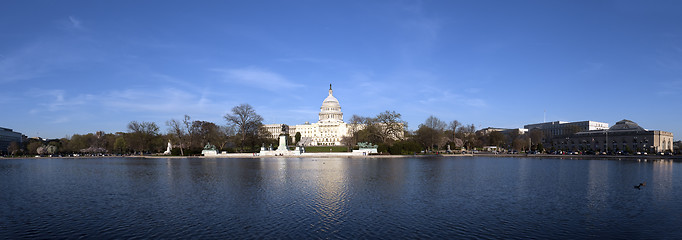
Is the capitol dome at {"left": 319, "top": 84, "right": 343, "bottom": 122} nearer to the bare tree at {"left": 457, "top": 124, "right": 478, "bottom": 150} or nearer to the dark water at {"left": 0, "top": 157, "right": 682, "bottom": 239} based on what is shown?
the bare tree at {"left": 457, "top": 124, "right": 478, "bottom": 150}

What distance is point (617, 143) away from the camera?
106 m

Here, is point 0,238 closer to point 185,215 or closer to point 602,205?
point 185,215

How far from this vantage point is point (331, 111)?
6791 inches

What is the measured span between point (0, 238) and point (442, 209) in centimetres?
1528

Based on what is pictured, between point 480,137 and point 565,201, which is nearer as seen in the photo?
point 565,201

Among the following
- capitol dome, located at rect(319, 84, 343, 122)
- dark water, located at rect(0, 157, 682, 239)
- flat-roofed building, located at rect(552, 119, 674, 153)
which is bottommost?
dark water, located at rect(0, 157, 682, 239)

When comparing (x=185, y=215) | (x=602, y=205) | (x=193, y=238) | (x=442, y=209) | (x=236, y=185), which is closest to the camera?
(x=193, y=238)

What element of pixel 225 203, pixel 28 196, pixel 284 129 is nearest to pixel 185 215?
pixel 225 203

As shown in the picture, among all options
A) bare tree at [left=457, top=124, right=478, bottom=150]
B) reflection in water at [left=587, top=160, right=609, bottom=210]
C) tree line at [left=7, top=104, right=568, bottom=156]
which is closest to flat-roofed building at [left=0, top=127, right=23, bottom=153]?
tree line at [left=7, top=104, right=568, bottom=156]

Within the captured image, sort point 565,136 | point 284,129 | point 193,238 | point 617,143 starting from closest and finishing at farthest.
→ point 193,238 → point 617,143 → point 565,136 → point 284,129

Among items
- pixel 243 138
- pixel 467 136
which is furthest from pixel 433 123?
pixel 243 138

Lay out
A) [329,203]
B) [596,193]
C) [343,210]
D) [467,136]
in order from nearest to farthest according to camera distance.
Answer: [343,210] < [329,203] < [596,193] < [467,136]

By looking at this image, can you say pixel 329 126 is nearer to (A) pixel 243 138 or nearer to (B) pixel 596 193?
(A) pixel 243 138

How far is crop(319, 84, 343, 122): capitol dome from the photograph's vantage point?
566ft
